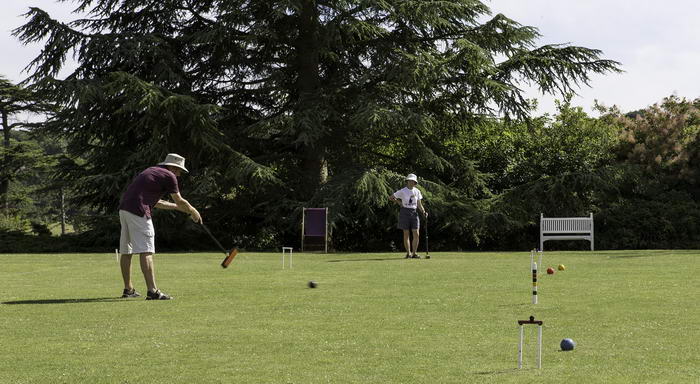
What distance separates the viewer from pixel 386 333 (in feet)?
25.5

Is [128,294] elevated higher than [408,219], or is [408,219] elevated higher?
[408,219]

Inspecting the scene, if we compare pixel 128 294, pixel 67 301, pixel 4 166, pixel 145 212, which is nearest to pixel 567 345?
pixel 145 212

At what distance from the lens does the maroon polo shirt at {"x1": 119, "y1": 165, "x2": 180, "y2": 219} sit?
10484 mm

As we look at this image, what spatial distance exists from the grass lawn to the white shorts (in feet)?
2.08

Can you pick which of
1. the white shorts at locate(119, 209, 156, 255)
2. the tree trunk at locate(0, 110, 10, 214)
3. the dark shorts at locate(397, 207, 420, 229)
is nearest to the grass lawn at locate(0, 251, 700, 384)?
the white shorts at locate(119, 209, 156, 255)

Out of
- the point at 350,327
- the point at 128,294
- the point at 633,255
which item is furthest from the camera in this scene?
the point at 633,255

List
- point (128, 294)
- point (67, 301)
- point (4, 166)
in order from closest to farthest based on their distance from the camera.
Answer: point (67, 301) → point (128, 294) → point (4, 166)

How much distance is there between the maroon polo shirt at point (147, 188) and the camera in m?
10.5

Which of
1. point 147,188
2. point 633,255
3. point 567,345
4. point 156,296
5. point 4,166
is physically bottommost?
point 567,345

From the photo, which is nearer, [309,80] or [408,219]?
[408,219]

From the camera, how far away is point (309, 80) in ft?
83.6

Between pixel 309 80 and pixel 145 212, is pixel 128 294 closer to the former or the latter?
pixel 145 212

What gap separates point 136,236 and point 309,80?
1551cm

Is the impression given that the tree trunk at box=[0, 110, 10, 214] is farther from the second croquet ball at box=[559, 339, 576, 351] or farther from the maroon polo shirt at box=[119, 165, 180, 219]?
the second croquet ball at box=[559, 339, 576, 351]
